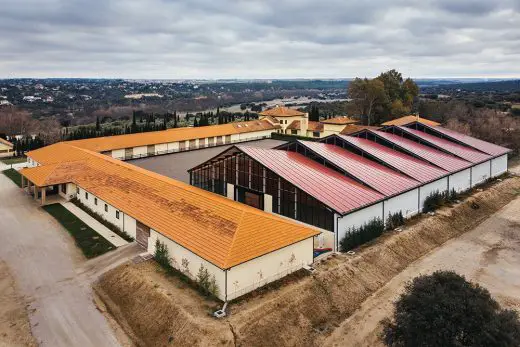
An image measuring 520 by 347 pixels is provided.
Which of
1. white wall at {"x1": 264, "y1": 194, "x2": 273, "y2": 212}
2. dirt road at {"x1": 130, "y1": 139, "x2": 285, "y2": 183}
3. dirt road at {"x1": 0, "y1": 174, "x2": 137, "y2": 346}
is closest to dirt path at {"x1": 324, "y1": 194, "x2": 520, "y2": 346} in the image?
white wall at {"x1": 264, "y1": 194, "x2": 273, "y2": 212}

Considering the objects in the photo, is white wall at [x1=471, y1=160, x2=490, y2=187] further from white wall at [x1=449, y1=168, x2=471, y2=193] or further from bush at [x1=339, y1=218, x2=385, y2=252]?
bush at [x1=339, y1=218, x2=385, y2=252]

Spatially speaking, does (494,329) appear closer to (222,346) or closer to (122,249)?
(222,346)

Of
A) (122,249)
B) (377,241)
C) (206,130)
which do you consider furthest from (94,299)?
(206,130)

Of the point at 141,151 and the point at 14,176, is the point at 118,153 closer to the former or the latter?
the point at 141,151

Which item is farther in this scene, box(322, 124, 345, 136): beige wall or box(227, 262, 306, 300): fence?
box(322, 124, 345, 136): beige wall

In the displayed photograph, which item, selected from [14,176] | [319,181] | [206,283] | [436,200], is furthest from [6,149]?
[436,200]

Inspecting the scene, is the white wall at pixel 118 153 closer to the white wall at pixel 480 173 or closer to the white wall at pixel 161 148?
the white wall at pixel 161 148
